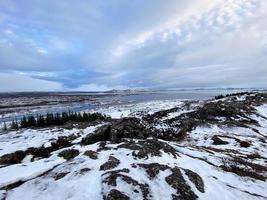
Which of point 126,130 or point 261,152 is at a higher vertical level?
point 126,130

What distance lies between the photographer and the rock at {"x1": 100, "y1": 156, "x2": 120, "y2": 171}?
48.6ft

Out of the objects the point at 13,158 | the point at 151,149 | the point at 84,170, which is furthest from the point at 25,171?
the point at 151,149

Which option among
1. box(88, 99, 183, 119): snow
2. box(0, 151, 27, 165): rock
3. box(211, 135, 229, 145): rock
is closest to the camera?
box(0, 151, 27, 165): rock

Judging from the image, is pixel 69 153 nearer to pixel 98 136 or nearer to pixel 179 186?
pixel 98 136

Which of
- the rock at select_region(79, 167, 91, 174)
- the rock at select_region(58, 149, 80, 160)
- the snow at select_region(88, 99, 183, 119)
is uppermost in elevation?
the rock at select_region(79, 167, 91, 174)

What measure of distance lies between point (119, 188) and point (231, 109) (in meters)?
36.0

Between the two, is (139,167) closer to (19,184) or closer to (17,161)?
(19,184)

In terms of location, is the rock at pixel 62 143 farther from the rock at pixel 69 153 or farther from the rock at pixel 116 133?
the rock at pixel 69 153

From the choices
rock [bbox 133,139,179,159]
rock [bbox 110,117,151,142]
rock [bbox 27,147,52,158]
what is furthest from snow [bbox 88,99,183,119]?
rock [bbox 133,139,179,159]

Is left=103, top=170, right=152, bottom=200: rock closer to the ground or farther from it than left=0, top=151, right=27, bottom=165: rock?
farther from it

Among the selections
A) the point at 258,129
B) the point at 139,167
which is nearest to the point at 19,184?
the point at 139,167

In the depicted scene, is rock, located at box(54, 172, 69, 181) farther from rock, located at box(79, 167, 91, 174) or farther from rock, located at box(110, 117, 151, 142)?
rock, located at box(110, 117, 151, 142)

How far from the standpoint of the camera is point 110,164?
49.9 feet

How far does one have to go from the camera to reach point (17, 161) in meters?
21.0
